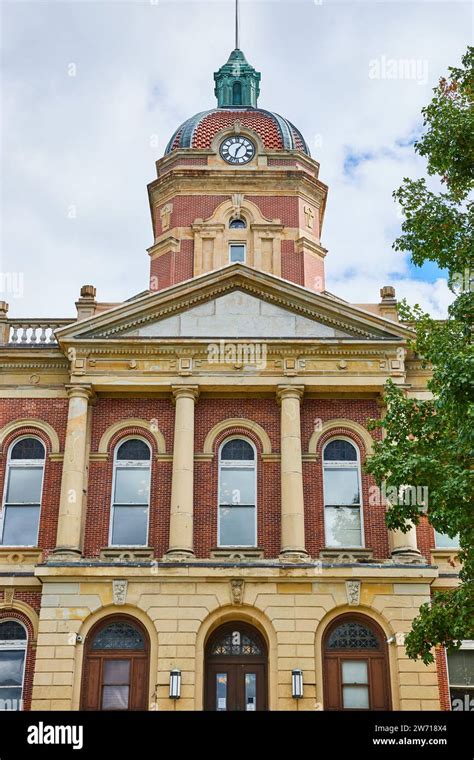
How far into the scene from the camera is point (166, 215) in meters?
31.1

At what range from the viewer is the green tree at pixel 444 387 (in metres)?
14.1

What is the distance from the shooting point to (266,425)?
2344 cm

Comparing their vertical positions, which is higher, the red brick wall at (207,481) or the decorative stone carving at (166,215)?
the decorative stone carving at (166,215)

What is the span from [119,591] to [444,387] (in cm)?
1022

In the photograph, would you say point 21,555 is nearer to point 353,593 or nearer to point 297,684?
point 297,684

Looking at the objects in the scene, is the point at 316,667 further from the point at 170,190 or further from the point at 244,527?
the point at 170,190

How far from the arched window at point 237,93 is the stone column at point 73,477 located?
16940mm

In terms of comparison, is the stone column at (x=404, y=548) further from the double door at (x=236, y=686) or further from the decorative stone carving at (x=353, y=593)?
the double door at (x=236, y=686)

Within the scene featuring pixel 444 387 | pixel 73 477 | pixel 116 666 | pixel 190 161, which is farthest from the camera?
pixel 190 161

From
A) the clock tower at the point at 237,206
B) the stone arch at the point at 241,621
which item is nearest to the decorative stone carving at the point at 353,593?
the stone arch at the point at 241,621

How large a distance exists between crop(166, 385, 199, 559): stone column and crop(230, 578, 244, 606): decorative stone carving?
4.01 feet

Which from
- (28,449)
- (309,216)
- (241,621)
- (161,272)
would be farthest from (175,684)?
(309,216)

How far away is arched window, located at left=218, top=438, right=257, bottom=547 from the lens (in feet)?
73.7
